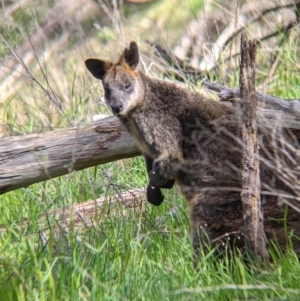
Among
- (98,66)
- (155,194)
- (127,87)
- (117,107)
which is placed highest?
(98,66)

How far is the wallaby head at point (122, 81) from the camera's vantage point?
554 cm

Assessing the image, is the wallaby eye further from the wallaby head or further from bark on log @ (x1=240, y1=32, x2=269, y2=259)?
bark on log @ (x1=240, y1=32, x2=269, y2=259)

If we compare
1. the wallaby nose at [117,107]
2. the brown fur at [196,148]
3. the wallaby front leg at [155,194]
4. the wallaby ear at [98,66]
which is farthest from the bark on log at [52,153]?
the wallaby ear at [98,66]

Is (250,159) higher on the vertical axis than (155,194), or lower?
higher

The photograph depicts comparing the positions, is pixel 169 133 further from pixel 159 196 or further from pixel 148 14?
pixel 148 14

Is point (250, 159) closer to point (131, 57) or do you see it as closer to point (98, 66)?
point (131, 57)

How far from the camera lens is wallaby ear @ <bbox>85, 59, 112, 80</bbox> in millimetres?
5805

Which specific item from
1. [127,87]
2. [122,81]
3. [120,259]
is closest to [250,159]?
[120,259]

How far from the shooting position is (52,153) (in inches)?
209

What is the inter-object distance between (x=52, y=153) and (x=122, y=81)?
2.76 ft

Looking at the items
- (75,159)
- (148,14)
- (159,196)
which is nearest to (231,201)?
(159,196)

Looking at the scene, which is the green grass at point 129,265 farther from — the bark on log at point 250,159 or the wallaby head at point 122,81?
the wallaby head at point 122,81

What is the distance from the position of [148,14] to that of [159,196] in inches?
300

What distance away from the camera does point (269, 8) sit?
836 centimetres
